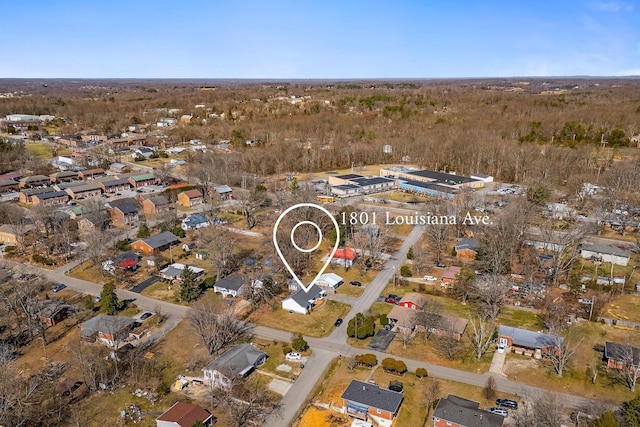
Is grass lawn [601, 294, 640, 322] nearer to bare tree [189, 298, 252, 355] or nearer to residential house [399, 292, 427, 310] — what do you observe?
residential house [399, 292, 427, 310]

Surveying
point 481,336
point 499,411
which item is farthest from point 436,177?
point 499,411

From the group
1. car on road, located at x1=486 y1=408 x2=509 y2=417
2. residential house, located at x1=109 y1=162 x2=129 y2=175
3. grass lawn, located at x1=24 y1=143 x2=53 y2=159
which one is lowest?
car on road, located at x1=486 y1=408 x2=509 y2=417

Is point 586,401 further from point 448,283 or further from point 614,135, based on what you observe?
point 614,135

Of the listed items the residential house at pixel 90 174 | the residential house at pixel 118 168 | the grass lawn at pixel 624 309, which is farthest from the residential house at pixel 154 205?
the grass lawn at pixel 624 309

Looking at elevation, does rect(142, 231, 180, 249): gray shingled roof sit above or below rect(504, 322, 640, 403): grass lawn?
above

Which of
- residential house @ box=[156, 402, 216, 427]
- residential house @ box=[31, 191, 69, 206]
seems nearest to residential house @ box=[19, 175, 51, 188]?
residential house @ box=[31, 191, 69, 206]

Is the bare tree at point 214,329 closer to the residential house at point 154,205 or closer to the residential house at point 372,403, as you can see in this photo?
the residential house at point 372,403
